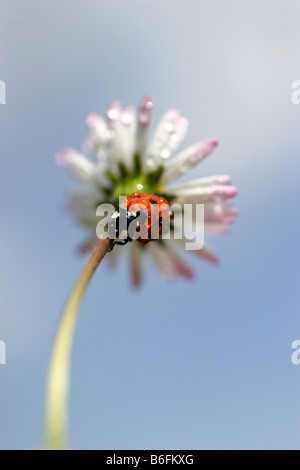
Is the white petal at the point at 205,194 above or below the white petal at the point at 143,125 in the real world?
below

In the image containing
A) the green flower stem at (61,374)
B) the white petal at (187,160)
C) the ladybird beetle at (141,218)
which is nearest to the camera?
the green flower stem at (61,374)

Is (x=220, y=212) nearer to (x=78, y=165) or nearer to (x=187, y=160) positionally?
(x=187, y=160)

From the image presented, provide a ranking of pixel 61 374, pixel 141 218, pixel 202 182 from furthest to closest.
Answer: pixel 202 182, pixel 141 218, pixel 61 374

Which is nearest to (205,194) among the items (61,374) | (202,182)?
(202,182)

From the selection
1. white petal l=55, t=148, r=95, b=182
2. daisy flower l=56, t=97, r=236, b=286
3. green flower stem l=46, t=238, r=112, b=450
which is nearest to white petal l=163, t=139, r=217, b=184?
daisy flower l=56, t=97, r=236, b=286

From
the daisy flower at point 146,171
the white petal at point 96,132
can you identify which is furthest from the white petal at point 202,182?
the white petal at point 96,132

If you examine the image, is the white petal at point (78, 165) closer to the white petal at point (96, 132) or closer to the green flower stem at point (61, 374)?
the white petal at point (96, 132)

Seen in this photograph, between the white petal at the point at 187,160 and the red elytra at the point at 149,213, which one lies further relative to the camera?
the white petal at the point at 187,160
